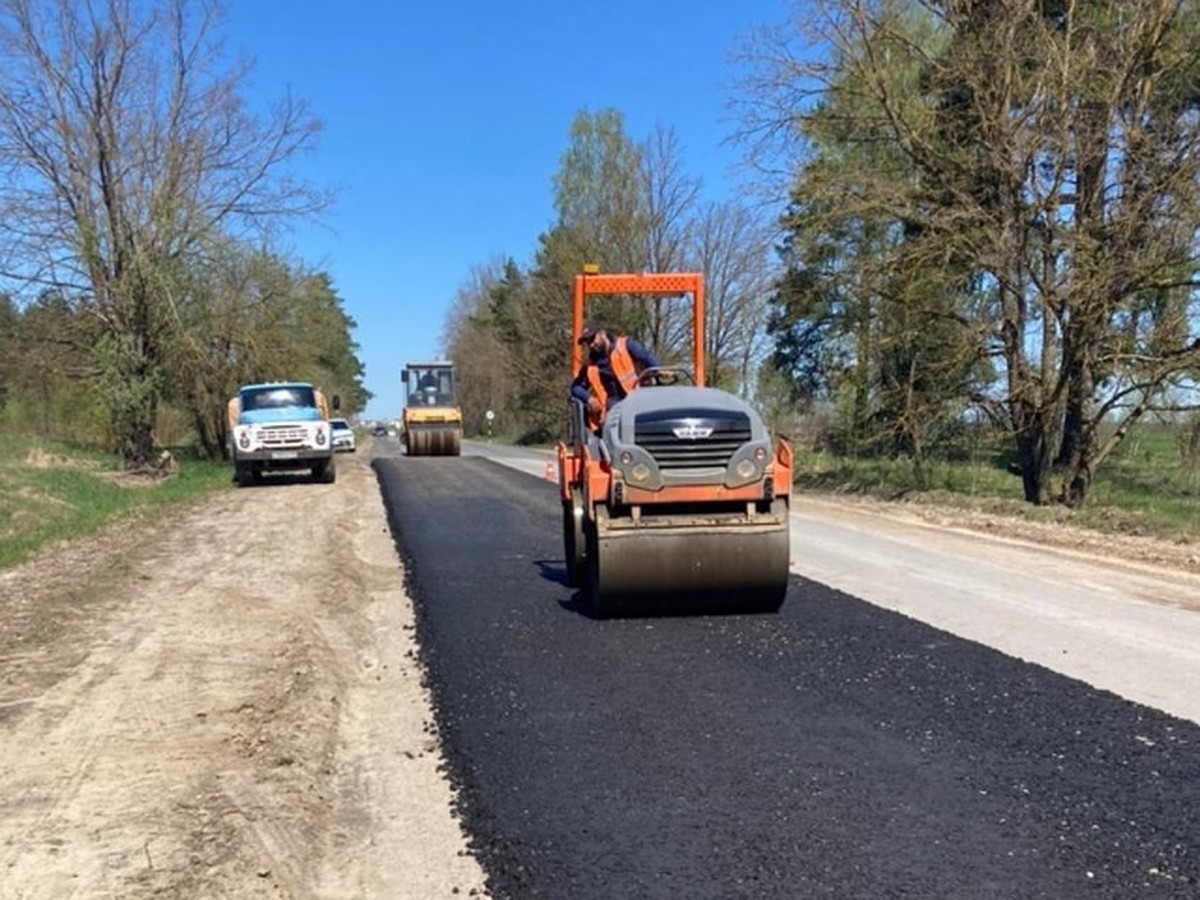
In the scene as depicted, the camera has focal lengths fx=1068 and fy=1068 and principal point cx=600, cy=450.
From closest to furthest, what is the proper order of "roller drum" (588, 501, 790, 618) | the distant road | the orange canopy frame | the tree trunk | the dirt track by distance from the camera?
1. the dirt track
2. the distant road
3. "roller drum" (588, 501, 790, 618)
4. the orange canopy frame
5. the tree trunk

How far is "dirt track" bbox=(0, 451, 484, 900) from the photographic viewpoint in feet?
12.8

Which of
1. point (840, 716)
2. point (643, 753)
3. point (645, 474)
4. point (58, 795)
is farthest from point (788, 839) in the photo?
point (645, 474)

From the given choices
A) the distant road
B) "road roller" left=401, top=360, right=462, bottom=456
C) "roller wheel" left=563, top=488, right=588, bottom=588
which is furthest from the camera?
"road roller" left=401, top=360, right=462, bottom=456

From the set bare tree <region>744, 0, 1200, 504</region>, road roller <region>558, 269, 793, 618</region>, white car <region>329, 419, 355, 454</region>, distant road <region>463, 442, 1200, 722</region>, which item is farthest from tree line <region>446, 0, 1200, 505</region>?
white car <region>329, 419, 355, 454</region>

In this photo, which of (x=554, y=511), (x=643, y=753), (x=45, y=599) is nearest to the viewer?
(x=643, y=753)

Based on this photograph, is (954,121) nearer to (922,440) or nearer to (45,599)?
(922,440)

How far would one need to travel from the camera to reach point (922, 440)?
20.4 meters

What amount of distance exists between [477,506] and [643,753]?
11824mm

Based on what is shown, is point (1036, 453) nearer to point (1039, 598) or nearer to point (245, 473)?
point (1039, 598)

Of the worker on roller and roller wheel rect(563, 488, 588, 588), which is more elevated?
the worker on roller

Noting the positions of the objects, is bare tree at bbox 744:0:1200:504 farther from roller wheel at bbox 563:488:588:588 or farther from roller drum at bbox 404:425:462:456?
roller drum at bbox 404:425:462:456

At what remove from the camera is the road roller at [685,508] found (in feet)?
24.3

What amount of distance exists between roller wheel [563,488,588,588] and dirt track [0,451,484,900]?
4.75 ft

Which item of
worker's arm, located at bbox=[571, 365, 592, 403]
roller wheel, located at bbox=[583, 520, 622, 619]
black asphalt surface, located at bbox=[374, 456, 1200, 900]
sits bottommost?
black asphalt surface, located at bbox=[374, 456, 1200, 900]
